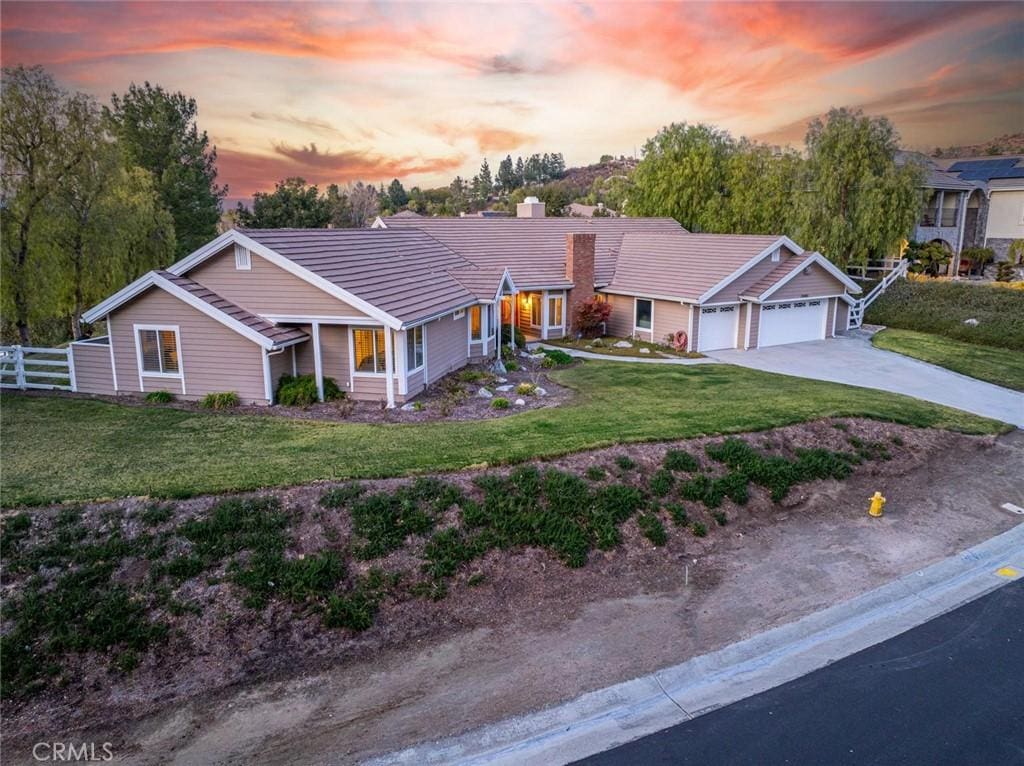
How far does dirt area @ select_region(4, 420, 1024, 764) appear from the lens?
7184mm

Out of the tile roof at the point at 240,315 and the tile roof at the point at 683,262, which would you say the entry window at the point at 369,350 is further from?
the tile roof at the point at 683,262

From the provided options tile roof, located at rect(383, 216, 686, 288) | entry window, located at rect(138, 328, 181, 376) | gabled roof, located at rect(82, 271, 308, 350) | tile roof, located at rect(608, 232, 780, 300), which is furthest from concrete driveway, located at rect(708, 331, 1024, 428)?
entry window, located at rect(138, 328, 181, 376)

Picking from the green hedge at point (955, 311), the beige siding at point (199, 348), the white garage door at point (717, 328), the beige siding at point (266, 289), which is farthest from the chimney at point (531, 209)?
the beige siding at point (199, 348)

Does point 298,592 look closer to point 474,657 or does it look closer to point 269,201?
point 474,657

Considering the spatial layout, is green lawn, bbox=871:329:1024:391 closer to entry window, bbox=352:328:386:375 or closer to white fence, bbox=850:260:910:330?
white fence, bbox=850:260:910:330

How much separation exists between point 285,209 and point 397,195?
231 feet

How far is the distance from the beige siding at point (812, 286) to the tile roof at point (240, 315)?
60.8 ft

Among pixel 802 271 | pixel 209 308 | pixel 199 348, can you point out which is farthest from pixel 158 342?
pixel 802 271

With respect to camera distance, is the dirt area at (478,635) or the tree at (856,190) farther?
the tree at (856,190)

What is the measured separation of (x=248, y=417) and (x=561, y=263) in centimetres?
1723

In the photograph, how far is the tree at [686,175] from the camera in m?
44.8

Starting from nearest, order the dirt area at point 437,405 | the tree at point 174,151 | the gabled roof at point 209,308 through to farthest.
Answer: the dirt area at point 437,405, the gabled roof at point 209,308, the tree at point 174,151

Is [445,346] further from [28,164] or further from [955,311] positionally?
[955,311]

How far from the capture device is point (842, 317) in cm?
3014
